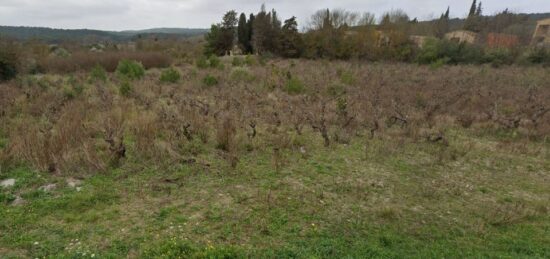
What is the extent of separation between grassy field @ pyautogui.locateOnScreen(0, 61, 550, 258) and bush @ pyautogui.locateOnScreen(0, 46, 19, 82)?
6.39 m

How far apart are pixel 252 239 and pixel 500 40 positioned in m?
35.8

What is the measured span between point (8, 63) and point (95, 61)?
19.7 ft

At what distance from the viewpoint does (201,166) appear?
18.1ft

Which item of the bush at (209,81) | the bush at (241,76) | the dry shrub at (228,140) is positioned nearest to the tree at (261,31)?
the bush at (241,76)

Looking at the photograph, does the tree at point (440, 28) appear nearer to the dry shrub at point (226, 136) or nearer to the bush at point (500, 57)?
the bush at point (500, 57)

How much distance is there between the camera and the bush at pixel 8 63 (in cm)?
1338

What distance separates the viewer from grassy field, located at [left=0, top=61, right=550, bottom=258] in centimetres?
350

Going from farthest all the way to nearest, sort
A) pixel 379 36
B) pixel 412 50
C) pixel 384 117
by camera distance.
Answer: pixel 379 36 → pixel 412 50 → pixel 384 117

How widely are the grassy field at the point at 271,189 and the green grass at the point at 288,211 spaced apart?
0.07ft

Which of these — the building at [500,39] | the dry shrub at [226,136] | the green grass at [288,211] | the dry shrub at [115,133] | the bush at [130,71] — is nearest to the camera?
the green grass at [288,211]

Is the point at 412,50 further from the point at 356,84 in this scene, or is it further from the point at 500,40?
the point at 356,84

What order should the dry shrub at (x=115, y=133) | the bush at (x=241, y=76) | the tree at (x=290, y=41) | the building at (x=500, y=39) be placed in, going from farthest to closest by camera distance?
the building at (x=500, y=39) < the tree at (x=290, y=41) < the bush at (x=241, y=76) < the dry shrub at (x=115, y=133)

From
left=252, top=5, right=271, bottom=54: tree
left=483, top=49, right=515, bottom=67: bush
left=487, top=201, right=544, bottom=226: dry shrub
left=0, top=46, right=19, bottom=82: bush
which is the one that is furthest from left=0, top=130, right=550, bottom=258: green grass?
left=252, top=5, right=271, bottom=54: tree

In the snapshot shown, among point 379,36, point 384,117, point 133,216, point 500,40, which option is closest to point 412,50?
point 379,36
